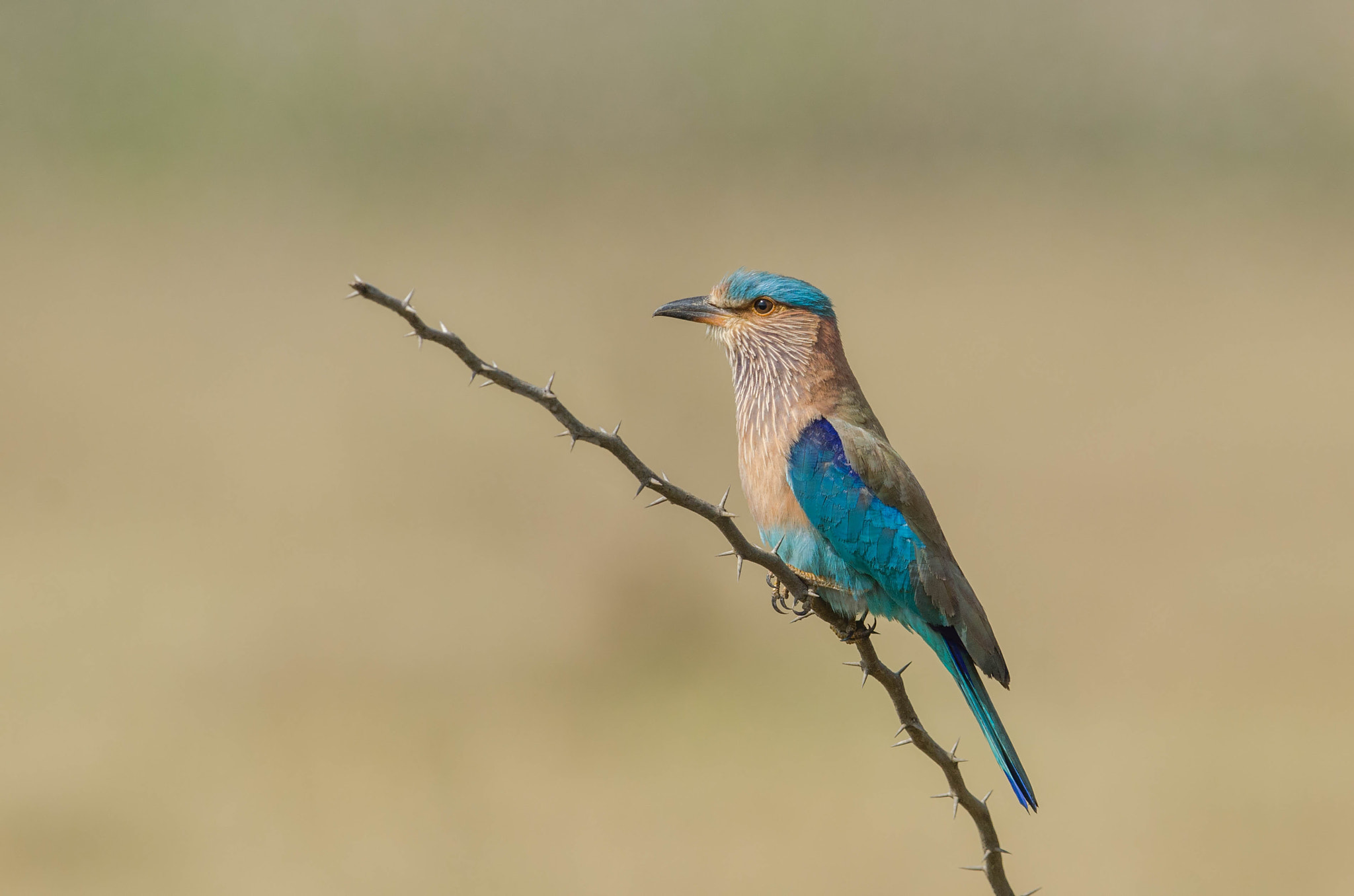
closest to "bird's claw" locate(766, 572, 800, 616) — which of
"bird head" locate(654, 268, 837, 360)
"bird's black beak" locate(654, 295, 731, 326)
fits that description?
"bird head" locate(654, 268, 837, 360)

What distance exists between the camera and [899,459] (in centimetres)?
295

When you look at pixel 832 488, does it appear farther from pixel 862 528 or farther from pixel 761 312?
pixel 761 312

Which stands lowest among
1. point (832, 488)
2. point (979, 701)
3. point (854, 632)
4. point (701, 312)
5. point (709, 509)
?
point (979, 701)

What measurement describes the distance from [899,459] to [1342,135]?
43.2 ft

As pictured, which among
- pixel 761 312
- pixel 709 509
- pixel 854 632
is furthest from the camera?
pixel 761 312

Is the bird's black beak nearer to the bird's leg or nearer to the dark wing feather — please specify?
the dark wing feather

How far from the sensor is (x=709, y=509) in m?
1.87

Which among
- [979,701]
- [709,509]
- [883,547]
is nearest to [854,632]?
[883,547]

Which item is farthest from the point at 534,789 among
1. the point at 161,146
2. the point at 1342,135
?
the point at 1342,135

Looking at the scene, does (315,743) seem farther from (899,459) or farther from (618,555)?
(899,459)

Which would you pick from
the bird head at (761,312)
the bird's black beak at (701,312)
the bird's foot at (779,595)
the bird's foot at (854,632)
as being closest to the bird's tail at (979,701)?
the bird's foot at (854,632)

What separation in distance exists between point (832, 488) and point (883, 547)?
0.18 metres

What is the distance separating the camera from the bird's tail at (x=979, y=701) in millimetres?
2535

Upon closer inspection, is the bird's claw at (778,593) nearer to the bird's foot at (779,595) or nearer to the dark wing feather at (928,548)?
the bird's foot at (779,595)
